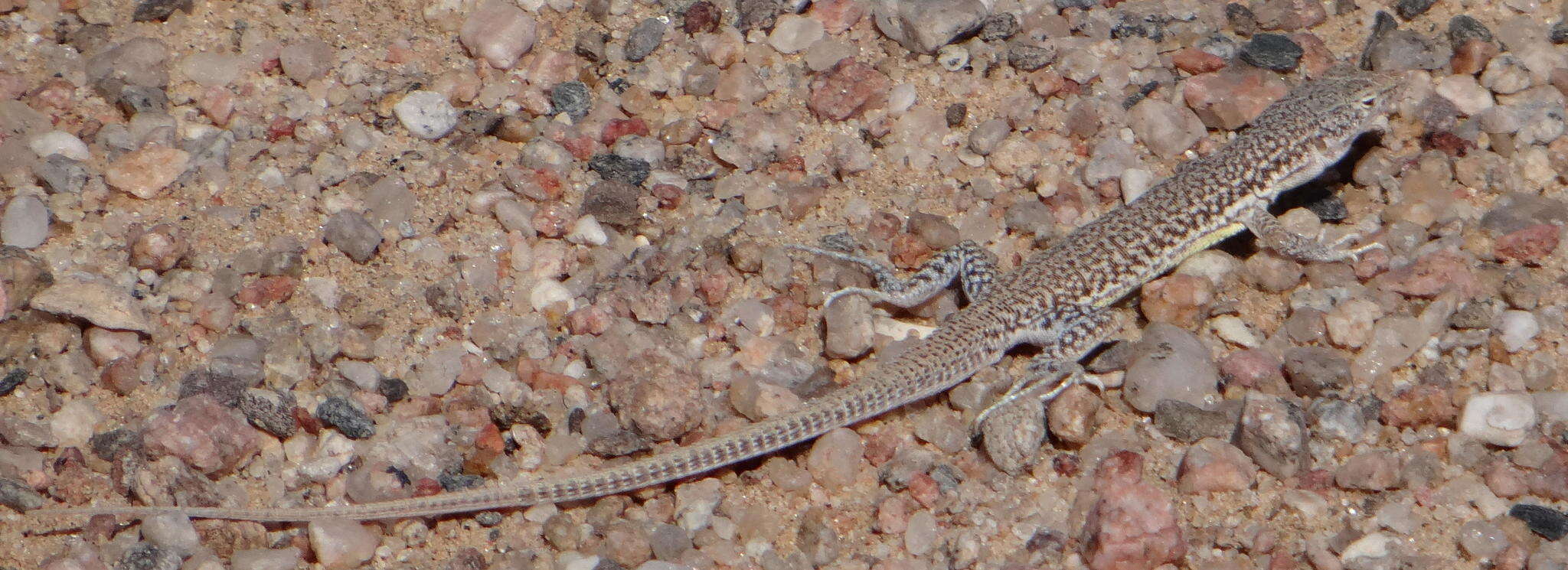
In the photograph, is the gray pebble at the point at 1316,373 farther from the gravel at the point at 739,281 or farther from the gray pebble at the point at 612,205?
the gray pebble at the point at 612,205

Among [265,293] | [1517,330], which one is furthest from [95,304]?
[1517,330]

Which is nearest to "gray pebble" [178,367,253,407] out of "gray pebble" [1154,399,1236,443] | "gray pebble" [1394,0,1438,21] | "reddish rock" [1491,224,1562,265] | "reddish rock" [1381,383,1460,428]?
"gray pebble" [1154,399,1236,443]

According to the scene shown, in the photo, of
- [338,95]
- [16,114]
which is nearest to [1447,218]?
[338,95]

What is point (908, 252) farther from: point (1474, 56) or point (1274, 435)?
point (1474, 56)

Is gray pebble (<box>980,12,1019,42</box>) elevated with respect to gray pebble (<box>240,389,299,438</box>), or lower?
elevated

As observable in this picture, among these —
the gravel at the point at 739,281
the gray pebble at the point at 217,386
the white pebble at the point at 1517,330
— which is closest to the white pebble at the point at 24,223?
the gravel at the point at 739,281

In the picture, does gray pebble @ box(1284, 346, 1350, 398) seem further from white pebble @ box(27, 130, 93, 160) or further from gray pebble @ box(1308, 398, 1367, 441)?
white pebble @ box(27, 130, 93, 160)
